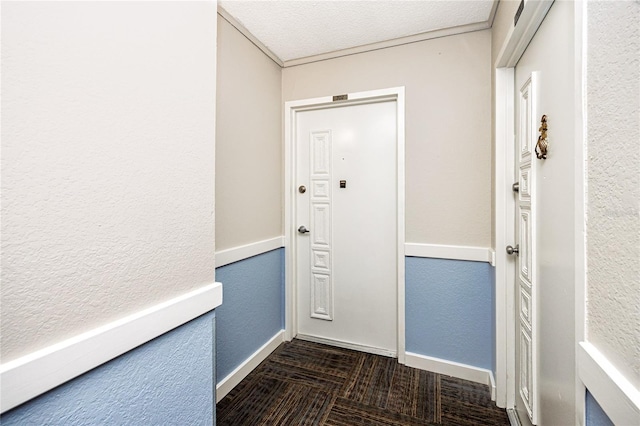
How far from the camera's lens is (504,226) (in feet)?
5.45

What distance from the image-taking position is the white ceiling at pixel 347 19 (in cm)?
169

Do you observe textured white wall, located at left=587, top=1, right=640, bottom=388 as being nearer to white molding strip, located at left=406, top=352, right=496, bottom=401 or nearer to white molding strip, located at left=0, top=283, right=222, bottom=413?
white molding strip, located at left=0, top=283, right=222, bottom=413

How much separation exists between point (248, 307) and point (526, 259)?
1696mm

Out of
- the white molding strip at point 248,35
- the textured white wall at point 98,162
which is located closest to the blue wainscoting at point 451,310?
the textured white wall at point 98,162

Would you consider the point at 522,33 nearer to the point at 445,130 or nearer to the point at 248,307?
the point at 445,130

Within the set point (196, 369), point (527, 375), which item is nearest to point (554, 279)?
point (527, 375)

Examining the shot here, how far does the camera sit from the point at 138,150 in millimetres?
770

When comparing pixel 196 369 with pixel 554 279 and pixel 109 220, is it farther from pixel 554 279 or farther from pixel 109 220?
pixel 554 279

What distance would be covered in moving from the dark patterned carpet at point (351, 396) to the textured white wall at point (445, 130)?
94cm

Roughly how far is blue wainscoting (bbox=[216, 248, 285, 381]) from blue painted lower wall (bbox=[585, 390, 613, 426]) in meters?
1.64

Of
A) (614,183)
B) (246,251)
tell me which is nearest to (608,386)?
(614,183)

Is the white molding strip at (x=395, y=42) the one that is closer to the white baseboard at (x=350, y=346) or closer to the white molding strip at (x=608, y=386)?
the white molding strip at (x=608, y=386)

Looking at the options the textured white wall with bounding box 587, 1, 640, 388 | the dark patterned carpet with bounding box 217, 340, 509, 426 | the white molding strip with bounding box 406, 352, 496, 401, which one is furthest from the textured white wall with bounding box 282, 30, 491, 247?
the textured white wall with bounding box 587, 1, 640, 388

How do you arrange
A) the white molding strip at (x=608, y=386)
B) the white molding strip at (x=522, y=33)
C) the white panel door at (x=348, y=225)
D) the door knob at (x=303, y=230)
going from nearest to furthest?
the white molding strip at (x=608, y=386)
the white molding strip at (x=522, y=33)
the white panel door at (x=348, y=225)
the door knob at (x=303, y=230)
